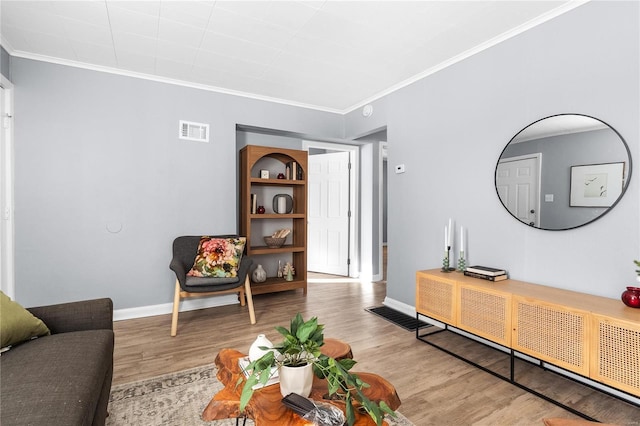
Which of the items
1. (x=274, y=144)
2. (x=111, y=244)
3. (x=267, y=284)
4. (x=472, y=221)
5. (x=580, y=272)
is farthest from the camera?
(x=274, y=144)

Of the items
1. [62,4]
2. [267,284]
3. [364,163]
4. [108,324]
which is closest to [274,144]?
[364,163]

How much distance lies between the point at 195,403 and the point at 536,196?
267 cm

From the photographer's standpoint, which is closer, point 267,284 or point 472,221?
point 472,221

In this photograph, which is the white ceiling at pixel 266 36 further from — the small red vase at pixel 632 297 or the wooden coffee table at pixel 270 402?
the wooden coffee table at pixel 270 402

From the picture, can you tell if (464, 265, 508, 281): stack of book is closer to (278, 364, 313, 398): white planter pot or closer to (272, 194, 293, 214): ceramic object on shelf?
(278, 364, 313, 398): white planter pot

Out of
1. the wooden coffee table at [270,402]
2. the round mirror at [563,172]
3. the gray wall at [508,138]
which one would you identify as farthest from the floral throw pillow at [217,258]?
the round mirror at [563,172]

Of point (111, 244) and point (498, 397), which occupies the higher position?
point (111, 244)

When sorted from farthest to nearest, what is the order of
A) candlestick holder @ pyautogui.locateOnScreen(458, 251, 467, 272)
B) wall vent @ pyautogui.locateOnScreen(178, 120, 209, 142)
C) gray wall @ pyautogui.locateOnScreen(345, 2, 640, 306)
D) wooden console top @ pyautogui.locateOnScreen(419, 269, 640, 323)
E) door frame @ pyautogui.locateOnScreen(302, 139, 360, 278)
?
door frame @ pyautogui.locateOnScreen(302, 139, 360, 278), wall vent @ pyautogui.locateOnScreen(178, 120, 209, 142), candlestick holder @ pyautogui.locateOnScreen(458, 251, 467, 272), gray wall @ pyautogui.locateOnScreen(345, 2, 640, 306), wooden console top @ pyautogui.locateOnScreen(419, 269, 640, 323)

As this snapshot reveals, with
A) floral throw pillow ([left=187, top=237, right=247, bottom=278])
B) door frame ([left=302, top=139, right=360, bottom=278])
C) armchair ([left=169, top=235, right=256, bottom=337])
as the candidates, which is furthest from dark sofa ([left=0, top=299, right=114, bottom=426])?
door frame ([left=302, top=139, right=360, bottom=278])

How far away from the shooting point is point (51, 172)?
3033mm

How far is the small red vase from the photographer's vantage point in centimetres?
176

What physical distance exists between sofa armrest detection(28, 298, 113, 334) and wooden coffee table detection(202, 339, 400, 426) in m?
0.93

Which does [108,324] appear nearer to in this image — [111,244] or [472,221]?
[111,244]

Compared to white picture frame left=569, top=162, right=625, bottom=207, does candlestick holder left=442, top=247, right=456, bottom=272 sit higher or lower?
lower
